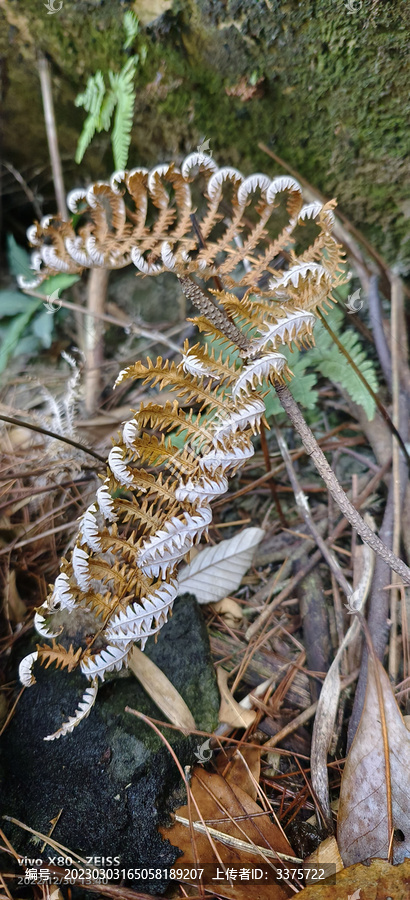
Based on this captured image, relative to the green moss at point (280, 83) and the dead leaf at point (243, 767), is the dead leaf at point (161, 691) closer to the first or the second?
the dead leaf at point (243, 767)

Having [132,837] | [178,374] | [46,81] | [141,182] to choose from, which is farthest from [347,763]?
[46,81]

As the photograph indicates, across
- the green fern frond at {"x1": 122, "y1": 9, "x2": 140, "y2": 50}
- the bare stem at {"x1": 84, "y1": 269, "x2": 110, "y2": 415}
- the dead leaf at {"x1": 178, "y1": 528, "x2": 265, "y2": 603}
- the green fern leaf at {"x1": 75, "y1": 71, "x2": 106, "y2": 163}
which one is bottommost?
the dead leaf at {"x1": 178, "y1": 528, "x2": 265, "y2": 603}

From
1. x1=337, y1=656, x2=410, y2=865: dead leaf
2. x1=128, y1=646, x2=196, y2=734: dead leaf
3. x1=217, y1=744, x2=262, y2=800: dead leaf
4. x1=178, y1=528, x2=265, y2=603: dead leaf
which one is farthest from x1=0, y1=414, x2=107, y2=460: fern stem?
x1=337, y1=656, x2=410, y2=865: dead leaf

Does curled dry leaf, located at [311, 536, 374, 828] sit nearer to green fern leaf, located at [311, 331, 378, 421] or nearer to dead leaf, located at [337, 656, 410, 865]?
dead leaf, located at [337, 656, 410, 865]

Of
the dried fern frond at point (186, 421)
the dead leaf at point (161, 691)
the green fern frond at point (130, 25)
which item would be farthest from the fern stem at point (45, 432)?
the green fern frond at point (130, 25)

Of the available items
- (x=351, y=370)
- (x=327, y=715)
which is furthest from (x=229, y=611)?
(x=351, y=370)

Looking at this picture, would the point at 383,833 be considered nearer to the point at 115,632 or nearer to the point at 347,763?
the point at 347,763
